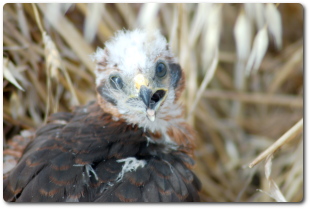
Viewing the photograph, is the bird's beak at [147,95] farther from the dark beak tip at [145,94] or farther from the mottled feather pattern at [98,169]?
the mottled feather pattern at [98,169]

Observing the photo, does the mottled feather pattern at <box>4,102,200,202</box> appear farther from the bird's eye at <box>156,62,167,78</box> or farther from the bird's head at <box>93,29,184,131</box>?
the bird's eye at <box>156,62,167,78</box>

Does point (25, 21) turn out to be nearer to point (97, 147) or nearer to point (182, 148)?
point (97, 147)

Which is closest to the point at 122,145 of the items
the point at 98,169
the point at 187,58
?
the point at 98,169

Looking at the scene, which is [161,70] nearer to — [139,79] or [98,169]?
[139,79]

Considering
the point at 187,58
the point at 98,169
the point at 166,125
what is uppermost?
the point at 187,58

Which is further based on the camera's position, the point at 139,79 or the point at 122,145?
the point at 122,145

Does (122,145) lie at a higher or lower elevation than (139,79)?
lower

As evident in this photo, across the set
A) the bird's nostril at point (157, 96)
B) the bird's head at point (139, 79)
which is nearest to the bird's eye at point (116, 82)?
the bird's head at point (139, 79)

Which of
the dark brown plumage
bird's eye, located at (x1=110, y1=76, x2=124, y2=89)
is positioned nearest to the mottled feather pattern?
the dark brown plumage
